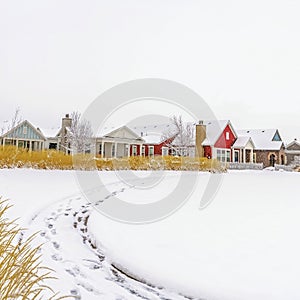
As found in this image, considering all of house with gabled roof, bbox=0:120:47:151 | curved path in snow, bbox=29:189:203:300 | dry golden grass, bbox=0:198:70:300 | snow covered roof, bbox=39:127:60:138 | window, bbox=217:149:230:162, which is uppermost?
snow covered roof, bbox=39:127:60:138

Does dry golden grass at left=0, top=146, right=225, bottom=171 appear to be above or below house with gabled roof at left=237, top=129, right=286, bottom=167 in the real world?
below

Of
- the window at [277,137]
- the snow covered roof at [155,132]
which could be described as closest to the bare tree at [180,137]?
the snow covered roof at [155,132]

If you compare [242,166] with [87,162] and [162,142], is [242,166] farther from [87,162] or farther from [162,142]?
[87,162]

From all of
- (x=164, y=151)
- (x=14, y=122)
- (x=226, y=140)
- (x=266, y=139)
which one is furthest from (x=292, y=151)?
(x=14, y=122)

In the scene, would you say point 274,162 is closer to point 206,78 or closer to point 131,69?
point 206,78

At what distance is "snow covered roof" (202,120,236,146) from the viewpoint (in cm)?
3262

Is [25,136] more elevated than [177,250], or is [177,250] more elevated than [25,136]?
[25,136]

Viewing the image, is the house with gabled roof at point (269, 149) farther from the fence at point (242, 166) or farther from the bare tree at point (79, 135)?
the bare tree at point (79, 135)

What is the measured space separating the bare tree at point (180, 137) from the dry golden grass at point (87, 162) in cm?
847

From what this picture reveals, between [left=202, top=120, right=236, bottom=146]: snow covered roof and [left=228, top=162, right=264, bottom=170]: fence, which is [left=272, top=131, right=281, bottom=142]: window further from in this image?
[left=228, top=162, right=264, bottom=170]: fence

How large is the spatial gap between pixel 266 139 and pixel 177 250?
33.8 metres

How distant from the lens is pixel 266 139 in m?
36.7

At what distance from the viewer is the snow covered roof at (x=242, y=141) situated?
34000 millimetres

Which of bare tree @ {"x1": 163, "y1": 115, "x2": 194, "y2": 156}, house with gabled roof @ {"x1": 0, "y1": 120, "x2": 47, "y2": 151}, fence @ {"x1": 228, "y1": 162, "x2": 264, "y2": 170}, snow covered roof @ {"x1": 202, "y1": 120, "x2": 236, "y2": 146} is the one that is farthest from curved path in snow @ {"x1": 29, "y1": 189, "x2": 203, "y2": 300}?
snow covered roof @ {"x1": 202, "y1": 120, "x2": 236, "y2": 146}
